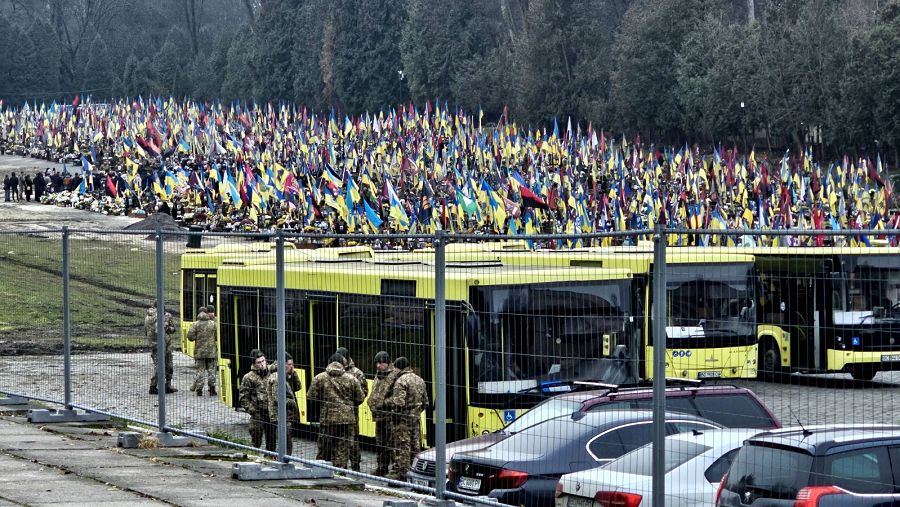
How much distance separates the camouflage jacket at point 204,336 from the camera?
19359 millimetres

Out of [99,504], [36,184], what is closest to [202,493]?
[99,504]

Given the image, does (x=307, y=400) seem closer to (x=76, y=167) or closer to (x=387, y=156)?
(x=387, y=156)

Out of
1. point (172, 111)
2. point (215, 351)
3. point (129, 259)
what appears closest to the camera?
point (129, 259)

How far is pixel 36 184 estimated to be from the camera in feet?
227

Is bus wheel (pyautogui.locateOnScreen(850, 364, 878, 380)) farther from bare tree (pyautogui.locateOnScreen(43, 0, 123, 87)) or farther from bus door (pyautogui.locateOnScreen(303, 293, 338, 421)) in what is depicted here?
bare tree (pyautogui.locateOnScreen(43, 0, 123, 87))

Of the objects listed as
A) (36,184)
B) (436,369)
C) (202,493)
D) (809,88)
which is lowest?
(202,493)

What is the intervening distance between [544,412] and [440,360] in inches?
34.7

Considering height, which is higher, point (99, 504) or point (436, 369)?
point (436, 369)

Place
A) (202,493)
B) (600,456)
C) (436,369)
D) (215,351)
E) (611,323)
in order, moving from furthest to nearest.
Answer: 1. (215,351)
2. (202,493)
3. (600,456)
4. (436,369)
5. (611,323)

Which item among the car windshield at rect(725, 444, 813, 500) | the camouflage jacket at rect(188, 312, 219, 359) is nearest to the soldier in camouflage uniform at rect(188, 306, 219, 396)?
the camouflage jacket at rect(188, 312, 219, 359)

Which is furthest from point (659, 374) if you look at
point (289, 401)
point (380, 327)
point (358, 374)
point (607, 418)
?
point (289, 401)

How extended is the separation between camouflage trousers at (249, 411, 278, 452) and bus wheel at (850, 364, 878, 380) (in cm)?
634

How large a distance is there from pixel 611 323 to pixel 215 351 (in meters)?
12.3

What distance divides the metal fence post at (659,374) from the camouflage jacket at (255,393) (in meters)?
5.21
